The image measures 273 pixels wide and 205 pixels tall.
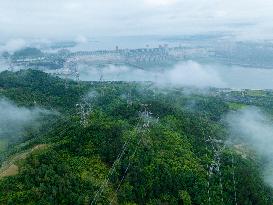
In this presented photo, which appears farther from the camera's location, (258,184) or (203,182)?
(258,184)

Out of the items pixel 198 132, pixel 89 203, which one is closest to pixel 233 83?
pixel 198 132

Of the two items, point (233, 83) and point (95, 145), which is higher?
point (95, 145)

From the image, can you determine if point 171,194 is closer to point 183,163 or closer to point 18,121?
point 183,163

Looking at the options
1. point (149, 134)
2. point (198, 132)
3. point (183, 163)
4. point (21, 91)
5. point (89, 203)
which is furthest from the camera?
point (21, 91)

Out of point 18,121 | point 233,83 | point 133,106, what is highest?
point 133,106

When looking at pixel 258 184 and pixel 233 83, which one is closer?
pixel 258 184

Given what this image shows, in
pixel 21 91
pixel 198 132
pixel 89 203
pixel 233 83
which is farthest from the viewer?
pixel 233 83

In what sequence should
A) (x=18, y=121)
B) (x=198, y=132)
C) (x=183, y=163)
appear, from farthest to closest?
(x=18, y=121), (x=198, y=132), (x=183, y=163)

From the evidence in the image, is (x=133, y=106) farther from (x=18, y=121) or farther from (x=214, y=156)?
(x=18, y=121)

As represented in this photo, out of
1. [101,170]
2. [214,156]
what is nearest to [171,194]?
[101,170]
